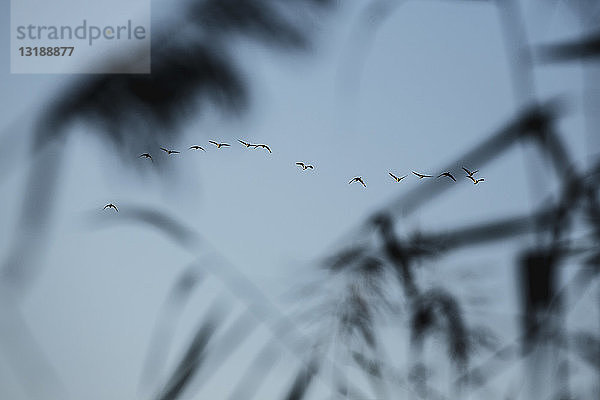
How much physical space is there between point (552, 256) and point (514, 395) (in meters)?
0.28

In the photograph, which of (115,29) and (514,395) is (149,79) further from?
(514,395)

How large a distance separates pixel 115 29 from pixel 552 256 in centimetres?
53

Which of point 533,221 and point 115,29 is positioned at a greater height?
point 115,29

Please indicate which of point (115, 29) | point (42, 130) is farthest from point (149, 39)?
point (42, 130)

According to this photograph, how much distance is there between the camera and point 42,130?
1.38ft

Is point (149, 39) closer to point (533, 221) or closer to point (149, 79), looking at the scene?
point (149, 79)

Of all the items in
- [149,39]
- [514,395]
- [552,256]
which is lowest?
[514,395]

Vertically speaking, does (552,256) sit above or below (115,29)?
below

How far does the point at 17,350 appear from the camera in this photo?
648 mm

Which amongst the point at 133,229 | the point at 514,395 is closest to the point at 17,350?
the point at 133,229

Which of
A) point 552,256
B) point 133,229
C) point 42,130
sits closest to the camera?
point 552,256

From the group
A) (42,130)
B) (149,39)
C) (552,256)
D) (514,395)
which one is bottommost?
(514,395)

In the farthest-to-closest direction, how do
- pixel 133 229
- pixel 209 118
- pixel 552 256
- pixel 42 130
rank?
pixel 133 229 < pixel 209 118 < pixel 42 130 < pixel 552 256

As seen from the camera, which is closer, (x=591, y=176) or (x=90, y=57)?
(x=591, y=176)
